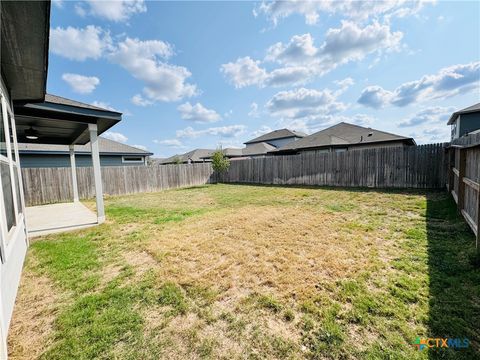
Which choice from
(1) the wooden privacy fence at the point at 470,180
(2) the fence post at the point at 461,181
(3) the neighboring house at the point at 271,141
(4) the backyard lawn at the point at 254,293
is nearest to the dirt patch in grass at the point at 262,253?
(4) the backyard lawn at the point at 254,293

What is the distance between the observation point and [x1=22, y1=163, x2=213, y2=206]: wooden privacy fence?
30.7 ft

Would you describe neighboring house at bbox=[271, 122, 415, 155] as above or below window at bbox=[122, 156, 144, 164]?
above

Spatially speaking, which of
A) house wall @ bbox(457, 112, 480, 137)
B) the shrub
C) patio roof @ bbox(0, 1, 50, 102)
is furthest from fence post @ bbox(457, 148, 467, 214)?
house wall @ bbox(457, 112, 480, 137)

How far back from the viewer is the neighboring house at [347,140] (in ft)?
45.9

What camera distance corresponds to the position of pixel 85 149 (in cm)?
1466

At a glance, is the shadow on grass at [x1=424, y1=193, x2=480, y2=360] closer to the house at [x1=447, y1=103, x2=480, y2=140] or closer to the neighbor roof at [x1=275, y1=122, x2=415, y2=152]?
the neighbor roof at [x1=275, y1=122, x2=415, y2=152]

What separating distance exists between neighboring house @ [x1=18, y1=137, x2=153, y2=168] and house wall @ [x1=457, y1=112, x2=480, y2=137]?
1050 inches

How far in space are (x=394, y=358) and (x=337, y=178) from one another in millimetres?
10495

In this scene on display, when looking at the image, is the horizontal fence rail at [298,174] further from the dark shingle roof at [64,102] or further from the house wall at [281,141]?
the house wall at [281,141]

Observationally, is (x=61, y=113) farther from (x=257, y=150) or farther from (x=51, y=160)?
(x=257, y=150)

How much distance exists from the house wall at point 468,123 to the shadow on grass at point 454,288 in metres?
19.5

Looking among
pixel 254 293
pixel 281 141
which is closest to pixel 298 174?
pixel 254 293

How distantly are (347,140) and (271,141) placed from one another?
19129 millimetres

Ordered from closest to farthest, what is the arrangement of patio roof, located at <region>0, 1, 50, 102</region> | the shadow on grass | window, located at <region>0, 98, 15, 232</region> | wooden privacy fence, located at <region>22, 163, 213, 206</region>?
the shadow on grass
patio roof, located at <region>0, 1, 50, 102</region>
window, located at <region>0, 98, 15, 232</region>
wooden privacy fence, located at <region>22, 163, 213, 206</region>
